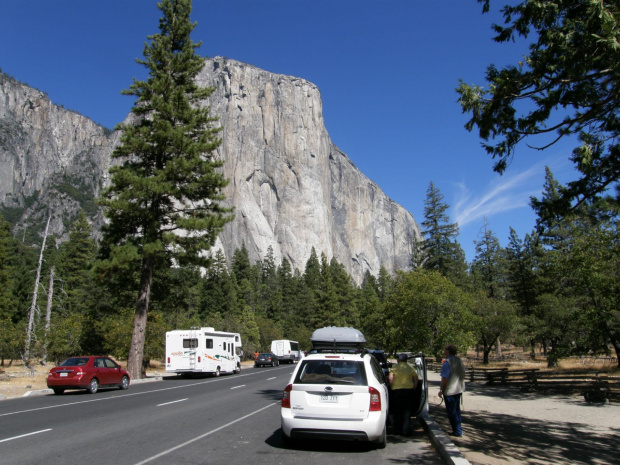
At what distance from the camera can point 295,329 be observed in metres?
80.8

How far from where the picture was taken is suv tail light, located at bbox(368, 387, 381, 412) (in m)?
7.50

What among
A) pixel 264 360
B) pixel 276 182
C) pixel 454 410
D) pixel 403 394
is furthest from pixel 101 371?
pixel 276 182

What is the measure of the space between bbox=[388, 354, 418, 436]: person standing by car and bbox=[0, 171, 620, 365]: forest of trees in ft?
12.2

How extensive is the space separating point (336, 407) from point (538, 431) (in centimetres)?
488

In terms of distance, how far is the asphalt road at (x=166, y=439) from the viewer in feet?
23.2

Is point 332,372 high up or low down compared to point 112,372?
up

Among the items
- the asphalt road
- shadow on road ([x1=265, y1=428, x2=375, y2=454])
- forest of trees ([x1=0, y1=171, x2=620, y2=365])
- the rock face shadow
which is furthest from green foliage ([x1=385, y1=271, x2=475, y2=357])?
shadow on road ([x1=265, y1=428, x2=375, y2=454])

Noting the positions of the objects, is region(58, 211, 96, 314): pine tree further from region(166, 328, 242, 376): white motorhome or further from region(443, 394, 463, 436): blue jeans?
region(443, 394, 463, 436): blue jeans

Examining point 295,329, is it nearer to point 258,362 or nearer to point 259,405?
point 258,362

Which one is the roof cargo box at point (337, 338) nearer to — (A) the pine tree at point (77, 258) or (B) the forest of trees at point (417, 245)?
(B) the forest of trees at point (417, 245)

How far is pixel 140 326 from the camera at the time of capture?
24.8 metres

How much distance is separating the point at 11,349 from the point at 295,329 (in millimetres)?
48548

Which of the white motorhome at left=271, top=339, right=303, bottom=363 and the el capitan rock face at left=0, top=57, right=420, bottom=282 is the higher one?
the el capitan rock face at left=0, top=57, right=420, bottom=282

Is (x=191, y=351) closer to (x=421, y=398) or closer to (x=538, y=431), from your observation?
(x=421, y=398)
